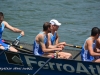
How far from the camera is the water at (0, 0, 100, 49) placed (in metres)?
16.4

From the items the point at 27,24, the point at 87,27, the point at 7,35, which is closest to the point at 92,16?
the point at 87,27

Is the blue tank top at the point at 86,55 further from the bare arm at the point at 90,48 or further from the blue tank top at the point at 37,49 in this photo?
the blue tank top at the point at 37,49

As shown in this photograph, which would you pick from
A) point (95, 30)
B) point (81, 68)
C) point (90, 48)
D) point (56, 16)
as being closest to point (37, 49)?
point (81, 68)

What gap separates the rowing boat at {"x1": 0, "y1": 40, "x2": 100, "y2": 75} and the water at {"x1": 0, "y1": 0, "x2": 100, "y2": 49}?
462cm

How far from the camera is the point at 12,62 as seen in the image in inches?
418

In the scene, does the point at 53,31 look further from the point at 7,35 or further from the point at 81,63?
the point at 7,35

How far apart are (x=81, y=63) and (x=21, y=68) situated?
182 centimetres

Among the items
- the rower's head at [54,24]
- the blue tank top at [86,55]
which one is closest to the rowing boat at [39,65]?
the blue tank top at [86,55]

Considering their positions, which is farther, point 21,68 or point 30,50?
point 30,50

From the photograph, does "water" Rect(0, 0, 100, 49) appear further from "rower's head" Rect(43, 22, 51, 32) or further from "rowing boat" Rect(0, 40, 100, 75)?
"rower's head" Rect(43, 22, 51, 32)

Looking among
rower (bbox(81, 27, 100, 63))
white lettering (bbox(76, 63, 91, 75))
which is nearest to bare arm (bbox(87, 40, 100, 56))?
rower (bbox(81, 27, 100, 63))

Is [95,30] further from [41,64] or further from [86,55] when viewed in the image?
[41,64]

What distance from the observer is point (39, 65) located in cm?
1036

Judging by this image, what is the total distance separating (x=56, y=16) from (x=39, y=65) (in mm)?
9381
